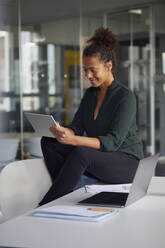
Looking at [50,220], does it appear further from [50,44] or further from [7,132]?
[50,44]

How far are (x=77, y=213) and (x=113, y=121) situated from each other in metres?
1.20

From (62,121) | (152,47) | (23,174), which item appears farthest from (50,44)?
(23,174)

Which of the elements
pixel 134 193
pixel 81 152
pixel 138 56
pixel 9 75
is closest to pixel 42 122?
pixel 81 152

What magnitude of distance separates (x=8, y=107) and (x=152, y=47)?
8.50ft

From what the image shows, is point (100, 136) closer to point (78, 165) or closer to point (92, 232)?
point (78, 165)

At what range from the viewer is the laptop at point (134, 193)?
5.81ft

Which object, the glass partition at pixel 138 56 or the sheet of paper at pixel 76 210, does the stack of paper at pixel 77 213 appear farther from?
the glass partition at pixel 138 56

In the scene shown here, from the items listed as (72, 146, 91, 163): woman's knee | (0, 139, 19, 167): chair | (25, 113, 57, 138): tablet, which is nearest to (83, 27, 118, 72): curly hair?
(25, 113, 57, 138): tablet

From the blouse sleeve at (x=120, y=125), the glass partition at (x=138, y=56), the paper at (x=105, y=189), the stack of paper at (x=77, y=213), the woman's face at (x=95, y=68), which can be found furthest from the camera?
the glass partition at (x=138, y=56)

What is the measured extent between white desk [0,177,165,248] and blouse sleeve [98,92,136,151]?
3.11ft

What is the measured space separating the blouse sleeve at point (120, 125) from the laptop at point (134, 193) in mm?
737

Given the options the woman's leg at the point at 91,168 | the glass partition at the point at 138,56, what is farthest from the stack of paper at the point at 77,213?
the glass partition at the point at 138,56

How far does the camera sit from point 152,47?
705cm

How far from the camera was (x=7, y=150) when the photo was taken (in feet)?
18.5
